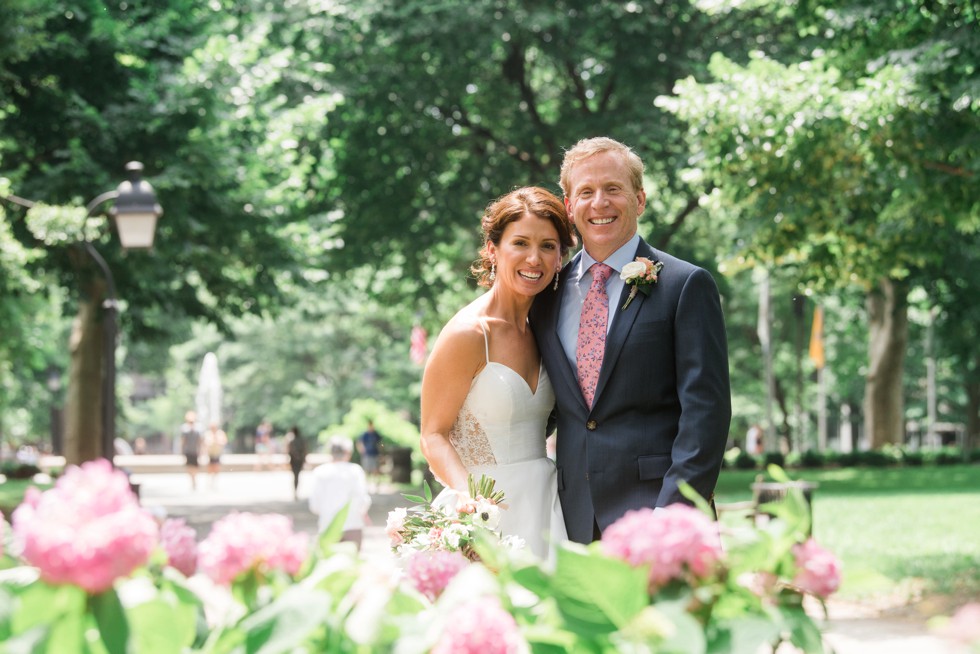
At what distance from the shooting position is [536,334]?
4.30m

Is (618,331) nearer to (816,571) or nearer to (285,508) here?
(816,571)

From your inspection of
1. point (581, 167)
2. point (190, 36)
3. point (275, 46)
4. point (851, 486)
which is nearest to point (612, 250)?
point (581, 167)

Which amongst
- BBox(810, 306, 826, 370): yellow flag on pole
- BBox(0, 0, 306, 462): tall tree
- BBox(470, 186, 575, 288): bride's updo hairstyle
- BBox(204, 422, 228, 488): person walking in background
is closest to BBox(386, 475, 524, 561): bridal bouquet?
BBox(470, 186, 575, 288): bride's updo hairstyle

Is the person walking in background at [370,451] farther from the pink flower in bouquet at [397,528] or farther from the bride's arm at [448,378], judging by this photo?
the pink flower in bouquet at [397,528]

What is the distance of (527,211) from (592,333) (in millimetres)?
510

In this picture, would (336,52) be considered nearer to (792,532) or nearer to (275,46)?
(275,46)

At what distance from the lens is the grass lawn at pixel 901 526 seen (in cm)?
1117

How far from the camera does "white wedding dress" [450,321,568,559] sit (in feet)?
13.9

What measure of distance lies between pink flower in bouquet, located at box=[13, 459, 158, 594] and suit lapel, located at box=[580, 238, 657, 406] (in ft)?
8.51

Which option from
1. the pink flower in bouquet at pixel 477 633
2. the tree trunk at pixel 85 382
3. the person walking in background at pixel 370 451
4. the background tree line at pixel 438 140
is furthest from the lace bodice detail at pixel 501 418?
the person walking in background at pixel 370 451

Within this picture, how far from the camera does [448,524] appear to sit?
331cm

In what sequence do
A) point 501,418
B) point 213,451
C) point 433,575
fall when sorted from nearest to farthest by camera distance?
point 433,575
point 501,418
point 213,451

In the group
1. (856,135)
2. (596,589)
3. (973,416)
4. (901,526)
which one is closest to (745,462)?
(901,526)

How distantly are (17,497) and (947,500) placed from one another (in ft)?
53.5
